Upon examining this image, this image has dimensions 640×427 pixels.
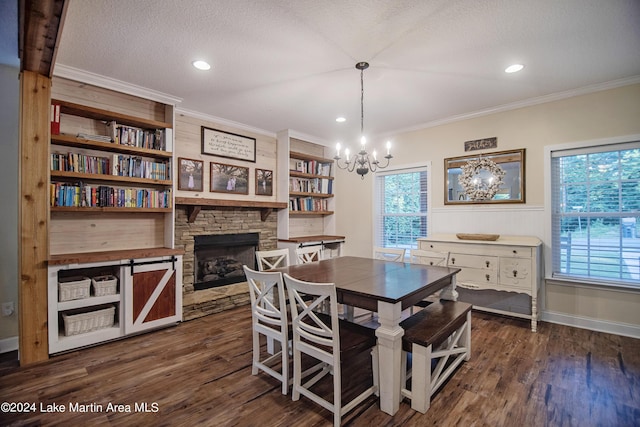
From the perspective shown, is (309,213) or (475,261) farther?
(309,213)

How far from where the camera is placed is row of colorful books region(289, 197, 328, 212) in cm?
502

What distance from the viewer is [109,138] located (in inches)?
121

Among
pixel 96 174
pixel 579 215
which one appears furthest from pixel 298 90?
pixel 579 215

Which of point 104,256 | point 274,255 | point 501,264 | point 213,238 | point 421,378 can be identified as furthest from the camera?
point 213,238

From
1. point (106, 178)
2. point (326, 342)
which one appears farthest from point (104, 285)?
point (326, 342)

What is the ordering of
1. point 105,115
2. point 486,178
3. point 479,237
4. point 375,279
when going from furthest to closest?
point 486,178 < point 479,237 < point 105,115 < point 375,279

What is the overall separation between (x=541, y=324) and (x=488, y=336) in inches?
34.5

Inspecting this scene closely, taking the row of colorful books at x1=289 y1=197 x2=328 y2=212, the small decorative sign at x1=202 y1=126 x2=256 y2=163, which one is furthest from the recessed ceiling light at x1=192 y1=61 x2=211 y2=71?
the row of colorful books at x1=289 y1=197 x2=328 y2=212

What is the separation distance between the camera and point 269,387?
7.16 feet

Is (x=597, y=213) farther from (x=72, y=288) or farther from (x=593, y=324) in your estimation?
(x=72, y=288)

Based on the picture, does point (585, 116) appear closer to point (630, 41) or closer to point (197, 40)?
point (630, 41)

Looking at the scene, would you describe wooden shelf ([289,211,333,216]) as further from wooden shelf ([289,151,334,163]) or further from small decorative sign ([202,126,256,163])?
small decorative sign ([202,126,256,163])

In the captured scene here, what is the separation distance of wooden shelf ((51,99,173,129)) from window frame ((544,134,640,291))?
449cm

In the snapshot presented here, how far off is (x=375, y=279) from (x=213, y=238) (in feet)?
8.38
